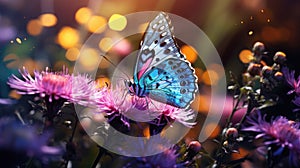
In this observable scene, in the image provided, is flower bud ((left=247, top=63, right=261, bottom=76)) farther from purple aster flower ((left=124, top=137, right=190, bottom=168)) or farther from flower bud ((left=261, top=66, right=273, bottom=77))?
purple aster flower ((left=124, top=137, right=190, bottom=168))

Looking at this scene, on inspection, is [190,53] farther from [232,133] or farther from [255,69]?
[232,133]

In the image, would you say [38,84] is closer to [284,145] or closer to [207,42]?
[284,145]

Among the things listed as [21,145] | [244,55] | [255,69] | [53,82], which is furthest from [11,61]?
[244,55]

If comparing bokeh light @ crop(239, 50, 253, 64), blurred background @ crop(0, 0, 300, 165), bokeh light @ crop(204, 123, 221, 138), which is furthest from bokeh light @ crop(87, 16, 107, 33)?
bokeh light @ crop(204, 123, 221, 138)

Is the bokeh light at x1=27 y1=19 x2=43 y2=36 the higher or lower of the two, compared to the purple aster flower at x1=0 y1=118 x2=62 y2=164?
higher

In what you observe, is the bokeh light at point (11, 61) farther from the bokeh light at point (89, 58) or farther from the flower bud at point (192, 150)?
the flower bud at point (192, 150)

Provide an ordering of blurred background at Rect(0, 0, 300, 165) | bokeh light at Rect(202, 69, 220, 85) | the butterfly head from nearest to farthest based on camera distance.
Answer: the butterfly head → blurred background at Rect(0, 0, 300, 165) → bokeh light at Rect(202, 69, 220, 85)
